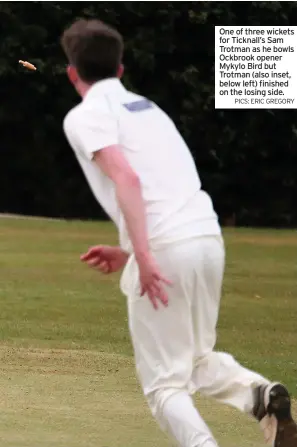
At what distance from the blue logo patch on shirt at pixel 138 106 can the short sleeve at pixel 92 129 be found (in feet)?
0.33

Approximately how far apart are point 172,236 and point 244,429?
2002 millimetres

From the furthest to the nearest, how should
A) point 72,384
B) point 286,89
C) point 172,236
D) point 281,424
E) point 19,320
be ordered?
point 286,89 < point 19,320 < point 72,384 < point 281,424 < point 172,236

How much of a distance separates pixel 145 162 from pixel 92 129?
0.84 ft

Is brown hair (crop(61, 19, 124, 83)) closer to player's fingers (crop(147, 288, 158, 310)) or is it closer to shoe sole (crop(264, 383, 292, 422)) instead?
player's fingers (crop(147, 288, 158, 310))

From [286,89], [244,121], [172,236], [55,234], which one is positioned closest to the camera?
[172,236]

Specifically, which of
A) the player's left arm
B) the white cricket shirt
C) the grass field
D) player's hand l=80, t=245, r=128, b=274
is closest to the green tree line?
the grass field

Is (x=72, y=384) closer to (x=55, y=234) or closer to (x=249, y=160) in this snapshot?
(x=55, y=234)

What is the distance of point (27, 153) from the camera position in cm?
2936

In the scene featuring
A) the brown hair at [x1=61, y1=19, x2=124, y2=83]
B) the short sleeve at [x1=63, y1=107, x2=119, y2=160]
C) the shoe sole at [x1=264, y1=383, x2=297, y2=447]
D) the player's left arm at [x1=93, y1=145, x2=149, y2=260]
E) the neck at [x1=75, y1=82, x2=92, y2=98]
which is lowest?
the shoe sole at [x1=264, y1=383, x2=297, y2=447]

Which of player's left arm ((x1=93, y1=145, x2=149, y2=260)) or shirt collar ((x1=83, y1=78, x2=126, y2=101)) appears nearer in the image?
player's left arm ((x1=93, y1=145, x2=149, y2=260))

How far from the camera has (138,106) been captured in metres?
4.32

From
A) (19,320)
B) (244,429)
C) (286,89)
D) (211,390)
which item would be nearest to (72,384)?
(244,429)

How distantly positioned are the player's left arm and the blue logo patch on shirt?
250 millimetres

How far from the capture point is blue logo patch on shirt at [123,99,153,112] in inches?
169
